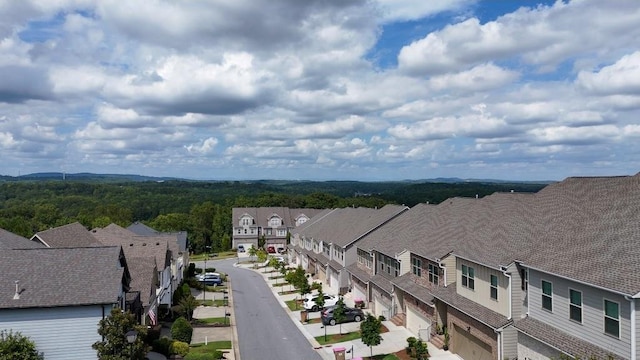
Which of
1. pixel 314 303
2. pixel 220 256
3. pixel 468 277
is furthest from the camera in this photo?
pixel 220 256

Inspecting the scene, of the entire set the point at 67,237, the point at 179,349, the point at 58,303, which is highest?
the point at 67,237

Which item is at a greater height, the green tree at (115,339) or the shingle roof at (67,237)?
the shingle roof at (67,237)

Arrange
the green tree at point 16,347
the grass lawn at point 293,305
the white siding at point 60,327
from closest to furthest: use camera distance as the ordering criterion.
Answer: the green tree at point 16,347 < the white siding at point 60,327 < the grass lawn at point 293,305

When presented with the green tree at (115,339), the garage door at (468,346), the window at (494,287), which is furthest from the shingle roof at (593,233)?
the green tree at (115,339)

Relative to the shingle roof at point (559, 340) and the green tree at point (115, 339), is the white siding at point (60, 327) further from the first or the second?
the shingle roof at point (559, 340)

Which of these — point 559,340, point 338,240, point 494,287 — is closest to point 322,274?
point 338,240

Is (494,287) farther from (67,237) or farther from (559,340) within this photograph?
(67,237)

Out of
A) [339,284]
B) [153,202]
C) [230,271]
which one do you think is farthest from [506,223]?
[153,202]
